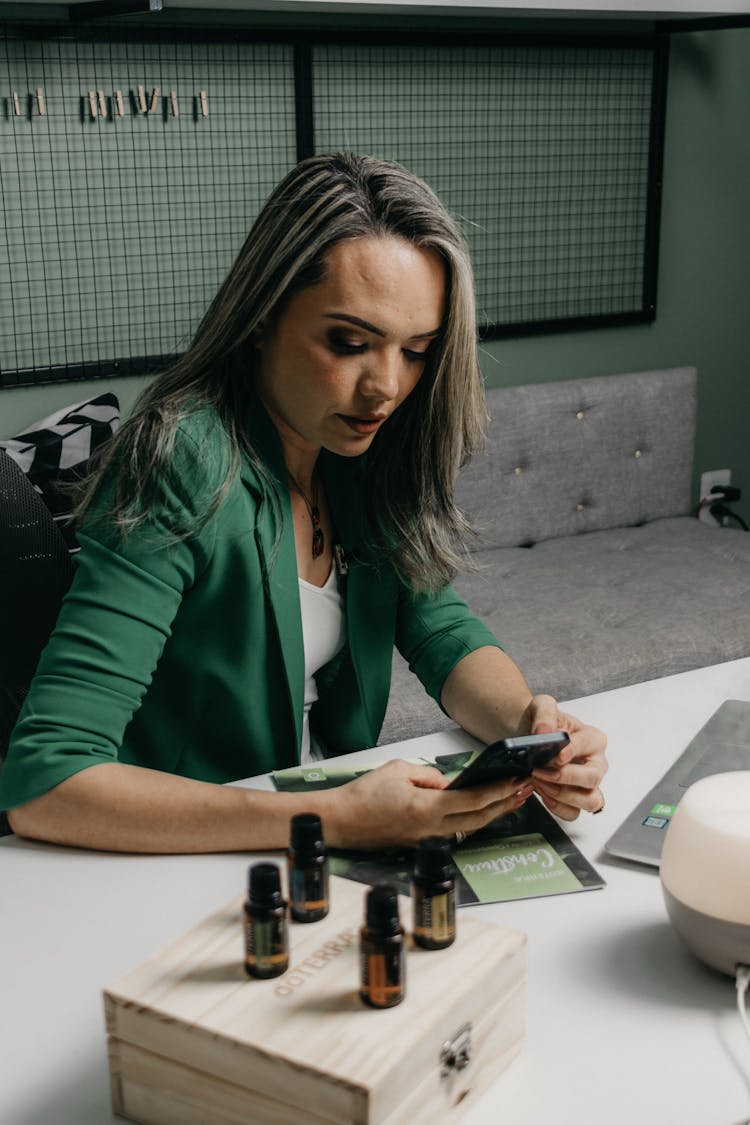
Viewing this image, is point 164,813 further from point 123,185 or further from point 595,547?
point 595,547

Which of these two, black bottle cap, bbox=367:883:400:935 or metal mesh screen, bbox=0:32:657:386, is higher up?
metal mesh screen, bbox=0:32:657:386

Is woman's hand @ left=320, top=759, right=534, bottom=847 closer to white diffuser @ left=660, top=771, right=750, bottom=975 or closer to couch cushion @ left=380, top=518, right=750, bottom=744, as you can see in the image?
white diffuser @ left=660, top=771, right=750, bottom=975

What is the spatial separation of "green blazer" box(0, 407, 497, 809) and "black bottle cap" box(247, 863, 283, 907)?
0.35 metres

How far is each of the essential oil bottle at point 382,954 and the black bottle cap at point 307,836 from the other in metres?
0.11

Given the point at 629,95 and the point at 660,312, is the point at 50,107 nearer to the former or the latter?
the point at 629,95

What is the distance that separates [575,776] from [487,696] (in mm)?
264

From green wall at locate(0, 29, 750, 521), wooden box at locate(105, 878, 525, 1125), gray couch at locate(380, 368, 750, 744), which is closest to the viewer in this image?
wooden box at locate(105, 878, 525, 1125)

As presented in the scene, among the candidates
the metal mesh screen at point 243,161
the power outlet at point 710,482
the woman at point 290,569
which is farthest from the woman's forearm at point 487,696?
the power outlet at point 710,482

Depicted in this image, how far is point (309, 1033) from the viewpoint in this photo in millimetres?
760

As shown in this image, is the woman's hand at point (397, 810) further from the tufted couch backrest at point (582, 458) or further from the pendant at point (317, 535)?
the tufted couch backrest at point (582, 458)

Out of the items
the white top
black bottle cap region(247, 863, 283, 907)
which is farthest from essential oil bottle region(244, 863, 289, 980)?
the white top

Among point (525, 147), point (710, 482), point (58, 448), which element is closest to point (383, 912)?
point (58, 448)

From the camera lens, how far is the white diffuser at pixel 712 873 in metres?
0.91

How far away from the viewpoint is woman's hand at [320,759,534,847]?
1101 millimetres
